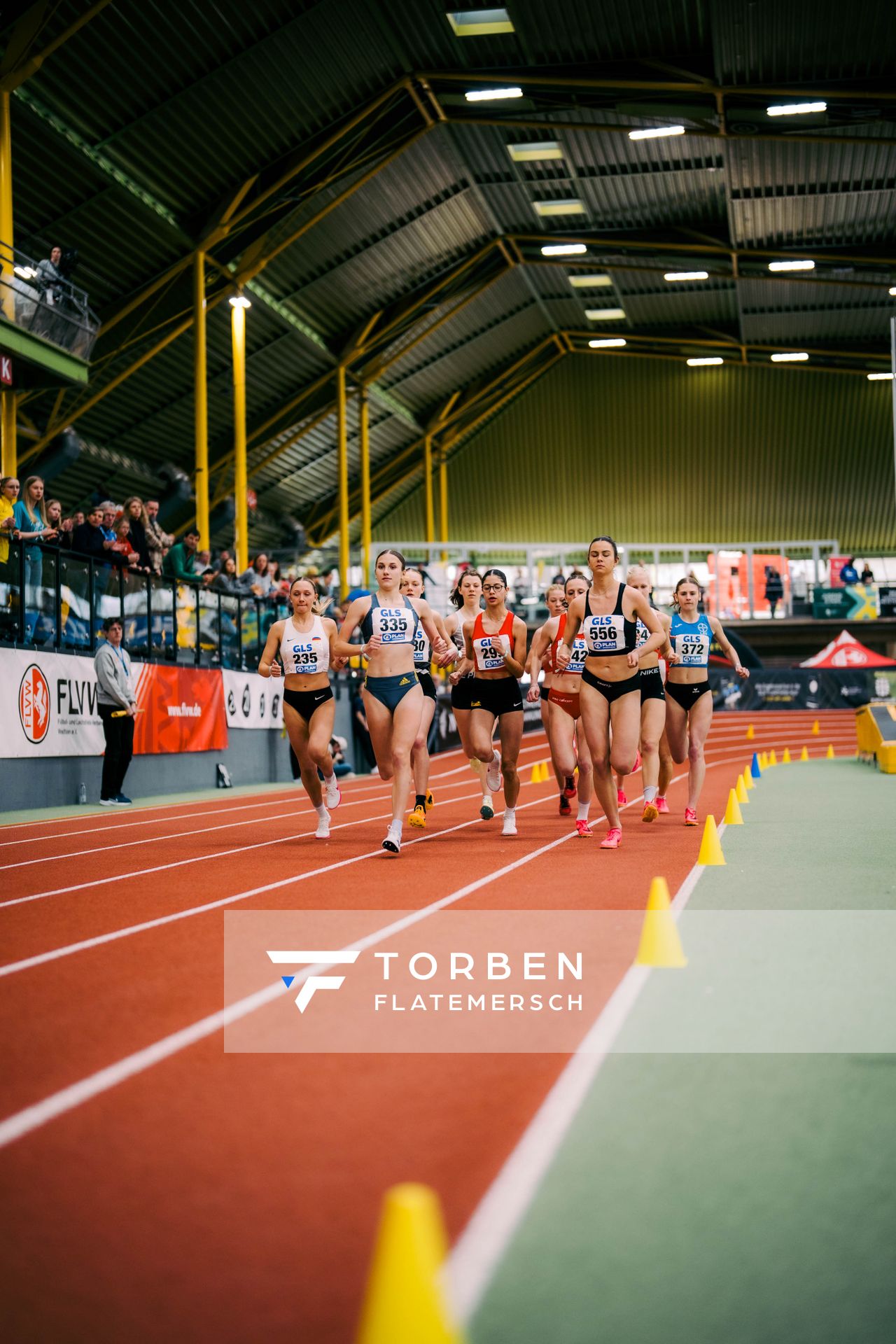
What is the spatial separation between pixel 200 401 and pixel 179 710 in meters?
10.6

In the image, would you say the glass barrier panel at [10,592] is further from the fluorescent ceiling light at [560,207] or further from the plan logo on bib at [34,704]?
the fluorescent ceiling light at [560,207]

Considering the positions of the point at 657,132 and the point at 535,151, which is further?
the point at 535,151

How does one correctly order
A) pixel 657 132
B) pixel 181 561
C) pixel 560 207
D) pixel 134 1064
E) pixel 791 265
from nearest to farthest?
pixel 134 1064
pixel 181 561
pixel 657 132
pixel 560 207
pixel 791 265

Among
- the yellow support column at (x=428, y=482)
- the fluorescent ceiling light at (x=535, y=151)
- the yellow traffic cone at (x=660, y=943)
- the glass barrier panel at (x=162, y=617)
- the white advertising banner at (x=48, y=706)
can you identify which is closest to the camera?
the yellow traffic cone at (x=660, y=943)

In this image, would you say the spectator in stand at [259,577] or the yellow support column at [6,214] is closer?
the yellow support column at [6,214]

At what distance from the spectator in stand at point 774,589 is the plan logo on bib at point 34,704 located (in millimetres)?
32889

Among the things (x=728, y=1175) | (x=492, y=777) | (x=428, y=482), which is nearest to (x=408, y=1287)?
(x=728, y=1175)

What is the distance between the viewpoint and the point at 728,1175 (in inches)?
119

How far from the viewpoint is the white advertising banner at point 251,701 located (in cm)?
2114

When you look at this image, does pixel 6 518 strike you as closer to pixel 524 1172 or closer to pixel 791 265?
pixel 524 1172

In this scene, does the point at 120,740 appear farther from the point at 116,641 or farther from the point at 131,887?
the point at 131,887

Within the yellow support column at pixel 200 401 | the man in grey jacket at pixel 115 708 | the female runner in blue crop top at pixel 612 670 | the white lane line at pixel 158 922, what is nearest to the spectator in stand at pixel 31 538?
the man in grey jacket at pixel 115 708

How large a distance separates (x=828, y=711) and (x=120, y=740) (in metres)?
25.1

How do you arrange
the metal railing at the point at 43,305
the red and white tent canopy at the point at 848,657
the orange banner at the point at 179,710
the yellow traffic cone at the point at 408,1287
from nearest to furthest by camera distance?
the yellow traffic cone at the point at 408,1287 → the orange banner at the point at 179,710 → the metal railing at the point at 43,305 → the red and white tent canopy at the point at 848,657
